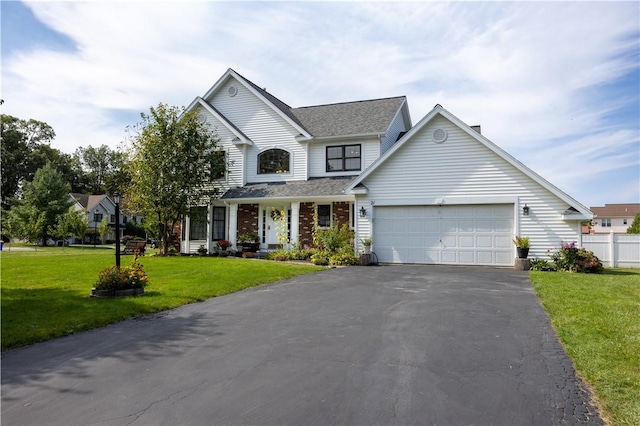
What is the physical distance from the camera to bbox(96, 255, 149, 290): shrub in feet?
28.7

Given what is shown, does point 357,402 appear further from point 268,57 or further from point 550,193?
point 550,193

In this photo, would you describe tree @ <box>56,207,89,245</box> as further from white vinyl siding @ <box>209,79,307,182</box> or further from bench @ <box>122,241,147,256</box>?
white vinyl siding @ <box>209,79,307,182</box>

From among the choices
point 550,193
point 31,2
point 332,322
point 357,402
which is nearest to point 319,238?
point 550,193

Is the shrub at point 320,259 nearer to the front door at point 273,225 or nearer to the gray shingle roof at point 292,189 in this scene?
the gray shingle roof at point 292,189

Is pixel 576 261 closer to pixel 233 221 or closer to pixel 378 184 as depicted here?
pixel 378 184

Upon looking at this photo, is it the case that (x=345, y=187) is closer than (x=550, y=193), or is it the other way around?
Answer: (x=550, y=193)

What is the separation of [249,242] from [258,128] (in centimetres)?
659

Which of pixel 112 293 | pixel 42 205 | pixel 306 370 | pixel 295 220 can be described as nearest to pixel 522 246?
pixel 295 220

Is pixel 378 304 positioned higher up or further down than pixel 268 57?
further down

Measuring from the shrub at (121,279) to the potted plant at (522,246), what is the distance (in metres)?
12.8

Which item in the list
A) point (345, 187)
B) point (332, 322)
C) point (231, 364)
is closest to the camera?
point (231, 364)

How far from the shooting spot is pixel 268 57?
1388 cm

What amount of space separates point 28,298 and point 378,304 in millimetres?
7509

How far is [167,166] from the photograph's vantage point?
20.1 metres
